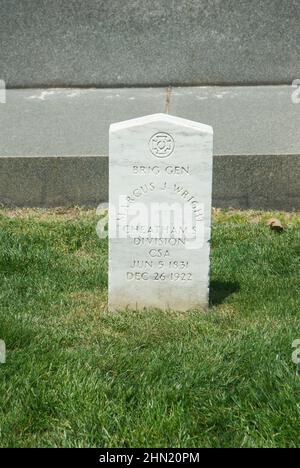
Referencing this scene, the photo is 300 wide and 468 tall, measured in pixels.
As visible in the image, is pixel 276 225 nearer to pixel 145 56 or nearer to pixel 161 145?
pixel 161 145

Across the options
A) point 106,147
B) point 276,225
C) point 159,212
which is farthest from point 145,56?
point 159,212

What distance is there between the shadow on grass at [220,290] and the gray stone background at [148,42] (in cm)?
377

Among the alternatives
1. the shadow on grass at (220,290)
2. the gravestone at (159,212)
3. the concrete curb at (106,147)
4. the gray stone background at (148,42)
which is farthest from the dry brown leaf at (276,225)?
the gray stone background at (148,42)

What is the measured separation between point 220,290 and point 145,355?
1088 mm

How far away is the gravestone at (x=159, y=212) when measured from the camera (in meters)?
4.14

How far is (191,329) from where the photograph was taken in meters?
4.00

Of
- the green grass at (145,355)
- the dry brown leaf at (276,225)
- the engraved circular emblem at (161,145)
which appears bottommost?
the green grass at (145,355)

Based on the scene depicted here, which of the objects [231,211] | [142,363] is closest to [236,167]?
[231,211]

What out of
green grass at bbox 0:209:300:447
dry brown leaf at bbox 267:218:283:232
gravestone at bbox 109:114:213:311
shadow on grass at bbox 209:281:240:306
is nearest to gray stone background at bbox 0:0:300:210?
dry brown leaf at bbox 267:218:283:232

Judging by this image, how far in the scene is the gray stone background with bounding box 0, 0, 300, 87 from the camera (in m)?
7.93

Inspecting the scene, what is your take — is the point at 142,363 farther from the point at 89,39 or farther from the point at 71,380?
the point at 89,39

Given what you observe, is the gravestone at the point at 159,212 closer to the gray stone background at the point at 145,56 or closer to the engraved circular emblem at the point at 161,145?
the engraved circular emblem at the point at 161,145

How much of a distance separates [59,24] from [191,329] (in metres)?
4.91

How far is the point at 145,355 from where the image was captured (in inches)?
143
